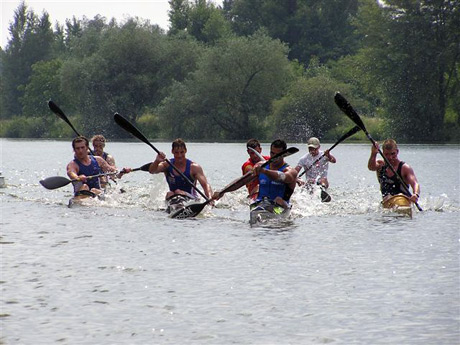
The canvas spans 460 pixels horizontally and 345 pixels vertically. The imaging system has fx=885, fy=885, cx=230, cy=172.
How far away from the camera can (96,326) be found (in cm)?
739

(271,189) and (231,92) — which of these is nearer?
(271,189)

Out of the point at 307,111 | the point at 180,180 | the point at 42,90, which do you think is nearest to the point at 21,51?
the point at 42,90

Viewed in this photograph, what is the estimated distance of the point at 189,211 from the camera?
14.9 meters

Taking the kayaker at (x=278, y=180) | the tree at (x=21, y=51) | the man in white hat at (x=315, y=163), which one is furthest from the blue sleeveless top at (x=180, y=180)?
the tree at (x=21, y=51)

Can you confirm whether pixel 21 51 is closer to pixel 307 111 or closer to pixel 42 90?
pixel 42 90

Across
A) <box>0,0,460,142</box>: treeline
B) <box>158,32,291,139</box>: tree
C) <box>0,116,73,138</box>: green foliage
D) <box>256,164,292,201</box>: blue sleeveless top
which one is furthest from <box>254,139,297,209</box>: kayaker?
<box>0,116,73,138</box>: green foliage

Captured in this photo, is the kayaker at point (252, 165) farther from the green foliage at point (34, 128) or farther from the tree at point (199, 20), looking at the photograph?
the tree at point (199, 20)

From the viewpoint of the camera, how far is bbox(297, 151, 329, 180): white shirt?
18359mm

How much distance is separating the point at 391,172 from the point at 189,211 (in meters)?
3.66

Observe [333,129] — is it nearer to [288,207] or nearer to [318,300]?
[288,207]

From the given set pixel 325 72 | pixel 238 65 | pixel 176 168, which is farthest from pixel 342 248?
pixel 325 72

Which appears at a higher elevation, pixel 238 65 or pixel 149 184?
pixel 238 65

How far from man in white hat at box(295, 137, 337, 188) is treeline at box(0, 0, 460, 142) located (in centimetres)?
3955

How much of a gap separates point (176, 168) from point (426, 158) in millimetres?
24590
